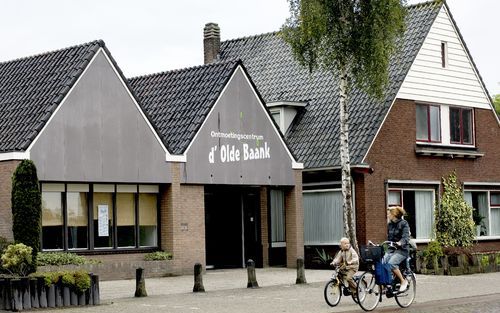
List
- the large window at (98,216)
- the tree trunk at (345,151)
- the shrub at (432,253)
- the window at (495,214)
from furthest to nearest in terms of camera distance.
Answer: the window at (495,214)
the shrub at (432,253)
the tree trunk at (345,151)
the large window at (98,216)

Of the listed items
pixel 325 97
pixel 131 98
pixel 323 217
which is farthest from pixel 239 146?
pixel 325 97

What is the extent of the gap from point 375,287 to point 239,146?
1219 cm

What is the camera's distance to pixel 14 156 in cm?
2627

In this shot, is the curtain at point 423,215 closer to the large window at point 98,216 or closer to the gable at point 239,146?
the gable at point 239,146

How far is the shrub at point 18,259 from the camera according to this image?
71.7ft

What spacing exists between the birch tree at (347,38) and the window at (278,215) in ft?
16.9

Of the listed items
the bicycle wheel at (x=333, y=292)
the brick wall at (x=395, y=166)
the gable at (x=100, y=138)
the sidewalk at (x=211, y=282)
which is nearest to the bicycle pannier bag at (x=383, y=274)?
the bicycle wheel at (x=333, y=292)

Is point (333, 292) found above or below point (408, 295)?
above

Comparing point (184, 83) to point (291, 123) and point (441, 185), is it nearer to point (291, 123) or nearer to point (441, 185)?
point (291, 123)

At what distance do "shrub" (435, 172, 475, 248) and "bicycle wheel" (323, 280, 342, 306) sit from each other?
51.6 feet

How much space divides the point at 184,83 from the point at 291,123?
20.5 feet

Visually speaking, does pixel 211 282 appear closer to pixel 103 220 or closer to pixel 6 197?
pixel 103 220

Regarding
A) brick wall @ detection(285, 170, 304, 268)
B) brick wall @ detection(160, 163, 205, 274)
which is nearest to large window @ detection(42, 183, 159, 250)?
brick wall @ detection(160, 163, 205, 274)

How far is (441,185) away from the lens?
124 feet
